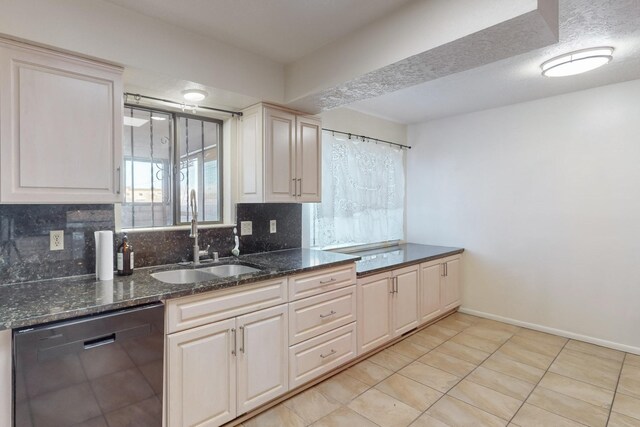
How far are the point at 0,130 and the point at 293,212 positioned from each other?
2.11m

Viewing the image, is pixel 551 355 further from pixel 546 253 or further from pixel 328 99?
pixel 328 99

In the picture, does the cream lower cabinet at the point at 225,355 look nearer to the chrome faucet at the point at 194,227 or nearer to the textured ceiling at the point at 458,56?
the chrome faucet at the point at 194,227

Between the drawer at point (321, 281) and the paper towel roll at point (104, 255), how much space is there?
108 cm

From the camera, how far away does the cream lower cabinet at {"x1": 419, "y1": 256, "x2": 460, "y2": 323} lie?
134 inches

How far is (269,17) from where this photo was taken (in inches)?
75.3

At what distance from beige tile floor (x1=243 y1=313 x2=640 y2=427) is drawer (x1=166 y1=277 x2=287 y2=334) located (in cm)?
71

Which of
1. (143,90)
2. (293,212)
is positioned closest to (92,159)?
(143,90)

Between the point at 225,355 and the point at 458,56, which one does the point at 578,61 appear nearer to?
the point at 458,56

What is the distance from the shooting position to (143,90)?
2193mm

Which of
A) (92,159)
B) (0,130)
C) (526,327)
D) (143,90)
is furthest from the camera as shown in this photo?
(526,327)

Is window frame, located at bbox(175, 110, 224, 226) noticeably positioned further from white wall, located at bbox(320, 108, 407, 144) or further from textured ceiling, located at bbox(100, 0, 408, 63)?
white wall, located at bbox(320, 108, 407, 144)

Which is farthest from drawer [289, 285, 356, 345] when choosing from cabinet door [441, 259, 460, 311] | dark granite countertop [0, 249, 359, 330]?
cabinet door [441, 259, 460, 311]

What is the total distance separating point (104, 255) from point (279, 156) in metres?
1.36

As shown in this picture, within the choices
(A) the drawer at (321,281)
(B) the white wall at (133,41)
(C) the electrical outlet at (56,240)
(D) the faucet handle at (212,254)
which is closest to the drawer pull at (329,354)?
(A) the drawer at (321,281)
